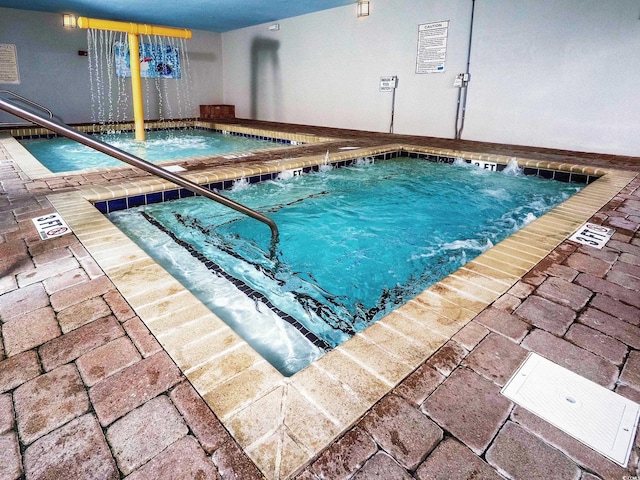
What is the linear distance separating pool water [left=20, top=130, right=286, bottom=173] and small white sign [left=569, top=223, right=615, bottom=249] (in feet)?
15.9

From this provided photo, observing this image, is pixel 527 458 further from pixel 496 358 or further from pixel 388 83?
pixel 388 83

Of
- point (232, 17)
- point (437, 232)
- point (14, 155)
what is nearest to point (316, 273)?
point (437, 232)

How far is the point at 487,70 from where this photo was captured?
680 cm

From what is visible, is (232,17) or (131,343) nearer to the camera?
(131,343)

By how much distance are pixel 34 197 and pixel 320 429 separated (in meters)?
3.23

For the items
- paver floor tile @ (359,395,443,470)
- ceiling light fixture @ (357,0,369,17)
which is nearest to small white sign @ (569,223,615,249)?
paver floor tile @ (359,395,443,470)

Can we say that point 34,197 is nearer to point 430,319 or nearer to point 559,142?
point 430,319

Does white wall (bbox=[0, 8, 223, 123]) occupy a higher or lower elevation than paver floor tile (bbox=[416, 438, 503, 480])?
higher

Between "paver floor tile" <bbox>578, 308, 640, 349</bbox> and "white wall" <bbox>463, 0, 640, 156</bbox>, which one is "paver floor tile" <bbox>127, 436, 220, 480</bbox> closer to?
"paver floor tile" <bbox>578, 308, 640, 349</bbox>

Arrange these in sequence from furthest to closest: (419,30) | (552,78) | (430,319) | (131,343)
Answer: (419,30)
(552,78)
(430,319)
(131,343)

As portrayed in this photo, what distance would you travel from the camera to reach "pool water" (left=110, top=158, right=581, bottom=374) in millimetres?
2031

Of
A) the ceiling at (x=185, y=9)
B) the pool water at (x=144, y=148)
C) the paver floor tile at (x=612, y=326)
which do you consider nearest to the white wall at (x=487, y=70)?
the ceiling at (x=185, y=9)

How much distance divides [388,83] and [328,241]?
620cm

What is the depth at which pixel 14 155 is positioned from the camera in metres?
4.92
